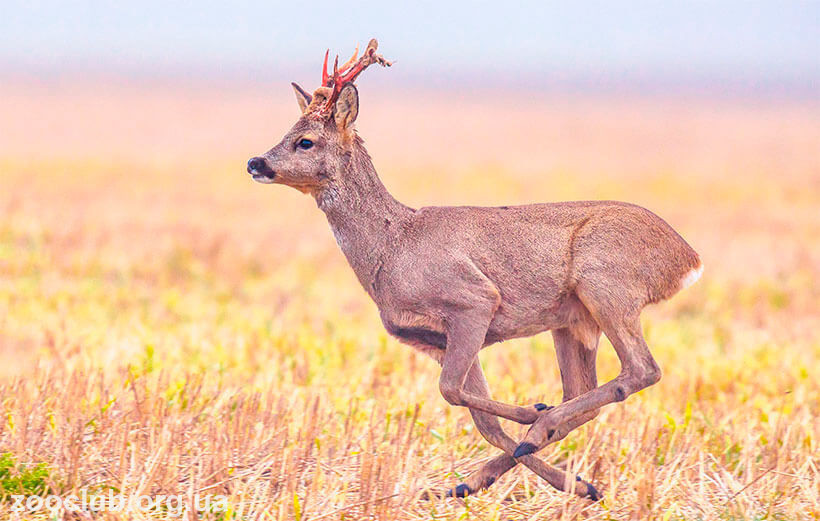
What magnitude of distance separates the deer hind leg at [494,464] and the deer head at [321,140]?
60.0 inches

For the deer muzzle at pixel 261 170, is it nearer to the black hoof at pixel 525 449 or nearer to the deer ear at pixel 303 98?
the deer ear at pixel 303 98

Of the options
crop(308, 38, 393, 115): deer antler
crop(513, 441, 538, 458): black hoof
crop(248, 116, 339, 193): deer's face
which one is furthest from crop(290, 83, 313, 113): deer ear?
crop(513, 441, 538, 458): black hoof

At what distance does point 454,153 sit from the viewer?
50.9m

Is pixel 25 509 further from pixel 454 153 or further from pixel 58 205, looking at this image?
pixel 454 153

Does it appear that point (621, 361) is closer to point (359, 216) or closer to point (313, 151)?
point (359, 216)

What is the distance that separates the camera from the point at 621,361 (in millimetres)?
6895

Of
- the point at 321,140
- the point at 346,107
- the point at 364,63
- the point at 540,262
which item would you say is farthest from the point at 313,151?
the point at 540,262

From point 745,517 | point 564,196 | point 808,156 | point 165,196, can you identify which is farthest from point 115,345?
point 808,156

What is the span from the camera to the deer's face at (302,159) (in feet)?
22.8

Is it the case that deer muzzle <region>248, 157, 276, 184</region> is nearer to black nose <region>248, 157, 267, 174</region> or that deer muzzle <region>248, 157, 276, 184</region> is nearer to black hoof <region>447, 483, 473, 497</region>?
black nose <region>248, 157, 267, 174</region>

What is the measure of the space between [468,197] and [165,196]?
8.26 metres

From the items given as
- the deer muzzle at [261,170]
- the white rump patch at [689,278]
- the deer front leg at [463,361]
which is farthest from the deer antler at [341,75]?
the white rump patch at [689,278]

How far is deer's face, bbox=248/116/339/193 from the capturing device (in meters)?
6.96

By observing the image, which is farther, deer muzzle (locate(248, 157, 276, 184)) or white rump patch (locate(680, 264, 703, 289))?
white rump patch (locate(680, 264, 703, 289))
